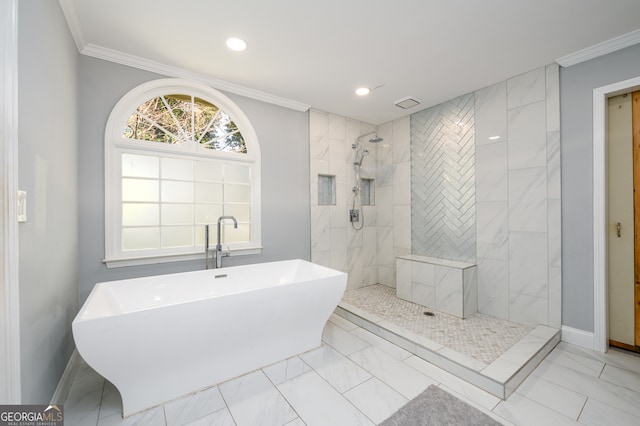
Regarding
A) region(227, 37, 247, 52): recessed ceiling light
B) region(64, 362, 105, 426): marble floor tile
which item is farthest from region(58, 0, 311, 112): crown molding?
region(64, 362, 105, 426): marble floor tile

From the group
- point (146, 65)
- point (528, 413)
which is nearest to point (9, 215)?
point (146, 65)

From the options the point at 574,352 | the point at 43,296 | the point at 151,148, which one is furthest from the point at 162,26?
the point at 574,352

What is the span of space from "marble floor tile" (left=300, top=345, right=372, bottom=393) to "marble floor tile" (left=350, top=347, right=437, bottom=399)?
0.27ft

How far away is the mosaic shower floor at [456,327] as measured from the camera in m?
2.12

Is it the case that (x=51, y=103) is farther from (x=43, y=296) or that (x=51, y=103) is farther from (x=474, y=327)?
(x=474, y=327)

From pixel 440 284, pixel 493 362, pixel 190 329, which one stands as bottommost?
pixel 493 362

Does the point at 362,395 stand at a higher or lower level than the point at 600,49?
lower

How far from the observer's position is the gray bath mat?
4.79 ft

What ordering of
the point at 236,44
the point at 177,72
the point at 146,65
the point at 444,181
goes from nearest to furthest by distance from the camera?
the point at 236,44, the point at 146,65, the point at 177,72, the point at 444,181

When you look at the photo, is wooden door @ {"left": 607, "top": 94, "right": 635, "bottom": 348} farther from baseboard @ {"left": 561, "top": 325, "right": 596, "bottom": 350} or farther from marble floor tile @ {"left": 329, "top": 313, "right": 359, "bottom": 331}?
marble floor tile @ {"left": 329, "top": 313, "right": 359, "bottom": 331}

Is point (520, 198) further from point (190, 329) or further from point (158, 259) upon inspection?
point (158, 259)

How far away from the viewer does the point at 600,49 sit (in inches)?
83.4

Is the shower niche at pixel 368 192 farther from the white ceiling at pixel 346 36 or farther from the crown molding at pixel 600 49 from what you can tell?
the crown molding at pixel 600 49

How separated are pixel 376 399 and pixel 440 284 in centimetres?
167
